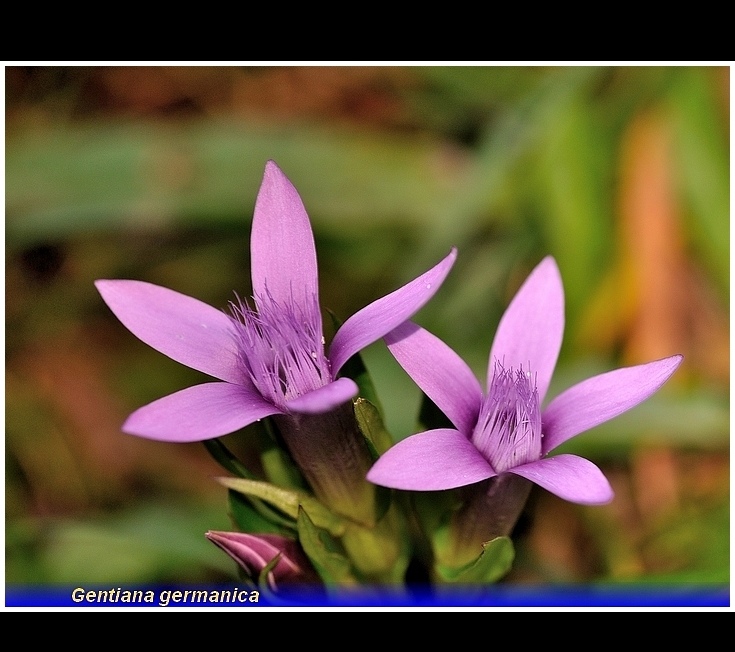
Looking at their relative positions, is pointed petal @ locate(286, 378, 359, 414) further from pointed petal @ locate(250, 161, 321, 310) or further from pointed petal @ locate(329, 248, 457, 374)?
pointed petal @ locate(250, 161, 321, 310)

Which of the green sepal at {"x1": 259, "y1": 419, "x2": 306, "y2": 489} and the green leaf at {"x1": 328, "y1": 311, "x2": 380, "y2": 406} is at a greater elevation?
the green leaf at {"x1": 328, "y1": 311, "x2": 380, "y2": 406}

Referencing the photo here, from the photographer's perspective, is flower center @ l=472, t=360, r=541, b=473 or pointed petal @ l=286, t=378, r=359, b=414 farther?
flower center @ l=472, t=360, r=541, b=473

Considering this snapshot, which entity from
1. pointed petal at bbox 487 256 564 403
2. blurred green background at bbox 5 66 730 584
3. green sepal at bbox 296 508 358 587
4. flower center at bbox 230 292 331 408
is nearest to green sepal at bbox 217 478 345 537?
green sepal at bbox 296 508 358 587

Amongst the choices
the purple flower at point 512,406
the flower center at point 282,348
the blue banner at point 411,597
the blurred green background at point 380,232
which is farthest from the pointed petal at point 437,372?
the blurred green background at point 380,232

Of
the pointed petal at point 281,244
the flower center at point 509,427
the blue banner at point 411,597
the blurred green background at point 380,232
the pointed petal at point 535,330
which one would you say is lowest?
the blue banner at point 411,597

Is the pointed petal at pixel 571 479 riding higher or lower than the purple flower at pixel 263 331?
lower

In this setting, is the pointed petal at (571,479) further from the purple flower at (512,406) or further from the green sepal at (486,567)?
the green sepal at (486,567)

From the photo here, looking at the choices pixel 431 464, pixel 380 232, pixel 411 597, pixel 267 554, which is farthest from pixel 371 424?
pixel 380 232

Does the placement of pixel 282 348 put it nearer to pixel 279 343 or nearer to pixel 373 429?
pixel 279 343
